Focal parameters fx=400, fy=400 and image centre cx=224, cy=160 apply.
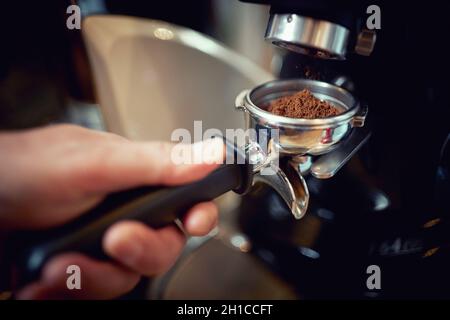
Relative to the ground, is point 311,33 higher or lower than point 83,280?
higher

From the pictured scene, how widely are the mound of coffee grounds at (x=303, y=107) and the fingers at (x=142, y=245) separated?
13 cm

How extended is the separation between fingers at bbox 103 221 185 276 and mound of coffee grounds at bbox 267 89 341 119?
5.2 inches

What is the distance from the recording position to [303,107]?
34 cm

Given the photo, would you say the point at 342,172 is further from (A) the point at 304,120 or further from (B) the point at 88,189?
(B) the point at 88,189

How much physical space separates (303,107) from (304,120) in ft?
0.13

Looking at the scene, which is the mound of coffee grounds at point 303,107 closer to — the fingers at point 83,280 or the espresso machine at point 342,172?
the espresso machine at point 342,172

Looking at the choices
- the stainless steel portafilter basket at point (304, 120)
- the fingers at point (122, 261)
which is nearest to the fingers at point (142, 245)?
the fingers at point (122, 261)

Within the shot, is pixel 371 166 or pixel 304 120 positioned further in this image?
pixel 371 166

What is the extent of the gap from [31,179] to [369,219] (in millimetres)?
342

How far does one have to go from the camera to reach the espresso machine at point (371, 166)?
34 cm

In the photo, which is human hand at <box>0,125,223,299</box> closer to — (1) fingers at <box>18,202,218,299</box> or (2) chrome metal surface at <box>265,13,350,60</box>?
(1) fingers at <box>18,202,218,299</box>

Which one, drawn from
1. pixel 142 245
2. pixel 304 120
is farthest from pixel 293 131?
pixel 142 245

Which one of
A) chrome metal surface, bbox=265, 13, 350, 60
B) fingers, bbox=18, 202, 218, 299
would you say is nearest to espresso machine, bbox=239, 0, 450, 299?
chrome metal surface, bbox=265, 13, 350, 60

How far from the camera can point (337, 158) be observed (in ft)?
1.18
